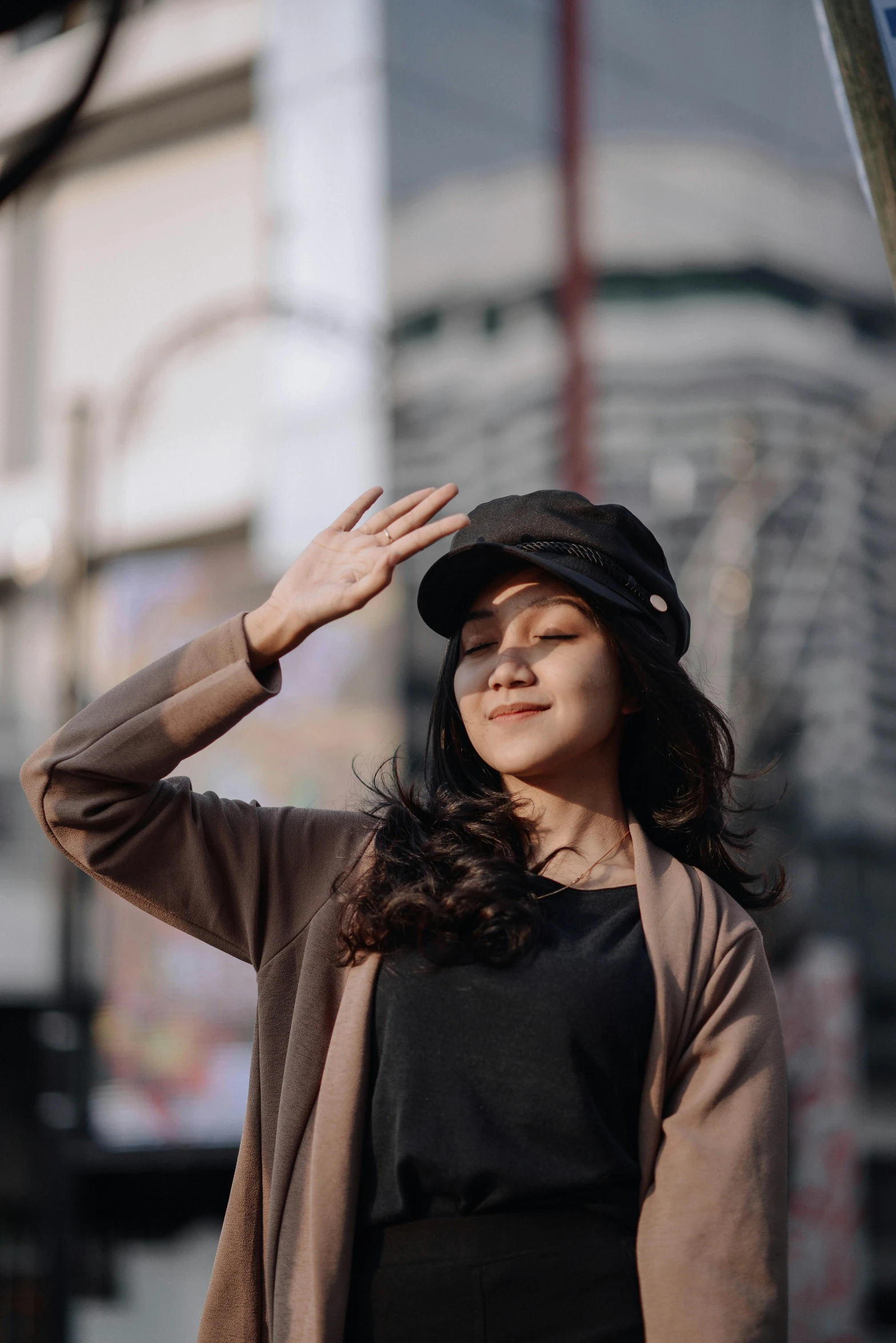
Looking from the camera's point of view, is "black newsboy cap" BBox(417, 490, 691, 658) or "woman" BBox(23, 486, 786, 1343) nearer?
"woman" BBox(23, 486, 786, 1343)

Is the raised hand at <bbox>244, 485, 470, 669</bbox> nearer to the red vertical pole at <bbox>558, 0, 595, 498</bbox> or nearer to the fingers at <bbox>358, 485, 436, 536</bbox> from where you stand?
the fingers at <bbox>358, 485, 436, 536</bbox>

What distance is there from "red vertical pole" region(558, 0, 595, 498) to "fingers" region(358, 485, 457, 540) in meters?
7.17

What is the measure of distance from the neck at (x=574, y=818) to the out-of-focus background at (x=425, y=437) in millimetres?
5808

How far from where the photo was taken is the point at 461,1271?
1.68 meters

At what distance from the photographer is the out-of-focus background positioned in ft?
28.4

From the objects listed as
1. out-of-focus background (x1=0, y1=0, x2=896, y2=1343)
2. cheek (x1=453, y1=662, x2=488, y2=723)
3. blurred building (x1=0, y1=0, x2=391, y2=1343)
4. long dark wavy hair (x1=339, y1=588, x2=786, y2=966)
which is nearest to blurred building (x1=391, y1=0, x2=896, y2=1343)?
out-of-focus background (x1=0, y1=0, x2=896, y2=1343)

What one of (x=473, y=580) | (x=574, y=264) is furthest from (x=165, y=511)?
(x=473, y=580)

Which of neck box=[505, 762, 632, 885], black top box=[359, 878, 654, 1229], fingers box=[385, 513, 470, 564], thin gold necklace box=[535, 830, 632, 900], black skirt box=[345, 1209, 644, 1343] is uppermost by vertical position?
fingers box=[385, 513, 470, 564]

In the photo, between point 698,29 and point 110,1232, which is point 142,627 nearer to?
point 110,1232

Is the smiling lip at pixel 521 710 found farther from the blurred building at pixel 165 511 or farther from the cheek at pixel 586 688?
the blurred building at pixel 165 511

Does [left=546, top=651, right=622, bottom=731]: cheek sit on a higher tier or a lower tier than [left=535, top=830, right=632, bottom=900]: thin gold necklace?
higher

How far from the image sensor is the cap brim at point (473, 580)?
6.23 ft

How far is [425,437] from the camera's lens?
923 cm

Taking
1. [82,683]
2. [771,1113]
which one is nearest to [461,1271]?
[771,1113]
